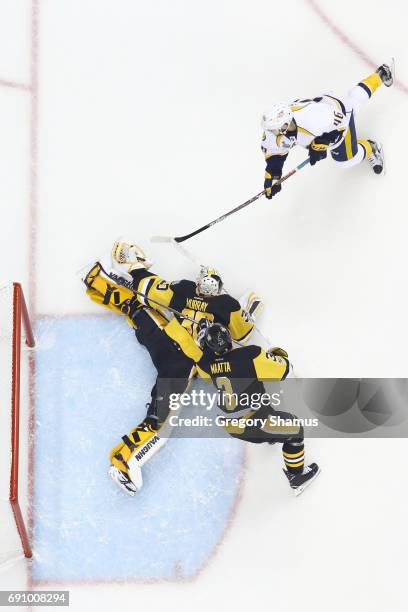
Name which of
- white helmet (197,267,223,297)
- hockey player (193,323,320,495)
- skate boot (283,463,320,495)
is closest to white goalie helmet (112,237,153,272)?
white helmet (197,267,223,297)

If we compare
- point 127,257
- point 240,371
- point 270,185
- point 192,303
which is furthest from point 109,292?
point 270,185

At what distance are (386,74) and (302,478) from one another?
248 cm

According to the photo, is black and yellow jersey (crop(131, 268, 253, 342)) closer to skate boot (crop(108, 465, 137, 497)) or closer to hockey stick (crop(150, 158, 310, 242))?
hockey stick (crop(150, 158, 310, 242))

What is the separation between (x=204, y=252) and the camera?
18.0 ft

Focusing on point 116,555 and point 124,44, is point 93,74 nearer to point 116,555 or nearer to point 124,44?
point 124,44

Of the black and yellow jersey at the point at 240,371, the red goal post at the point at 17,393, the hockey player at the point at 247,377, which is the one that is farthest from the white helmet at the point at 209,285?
the red goal post at the point at 17,393

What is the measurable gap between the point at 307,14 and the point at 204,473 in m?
2.99

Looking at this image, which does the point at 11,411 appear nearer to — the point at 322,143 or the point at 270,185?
the point at 270,185

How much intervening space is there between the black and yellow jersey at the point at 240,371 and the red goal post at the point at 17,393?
1014mm

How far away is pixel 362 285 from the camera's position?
17.9ft

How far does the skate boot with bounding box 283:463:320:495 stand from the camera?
5082 millimetres

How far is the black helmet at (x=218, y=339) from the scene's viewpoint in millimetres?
4676

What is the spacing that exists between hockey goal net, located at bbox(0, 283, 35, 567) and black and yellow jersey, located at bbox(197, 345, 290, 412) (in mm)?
1050

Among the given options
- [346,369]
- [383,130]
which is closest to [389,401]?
[346,369]
